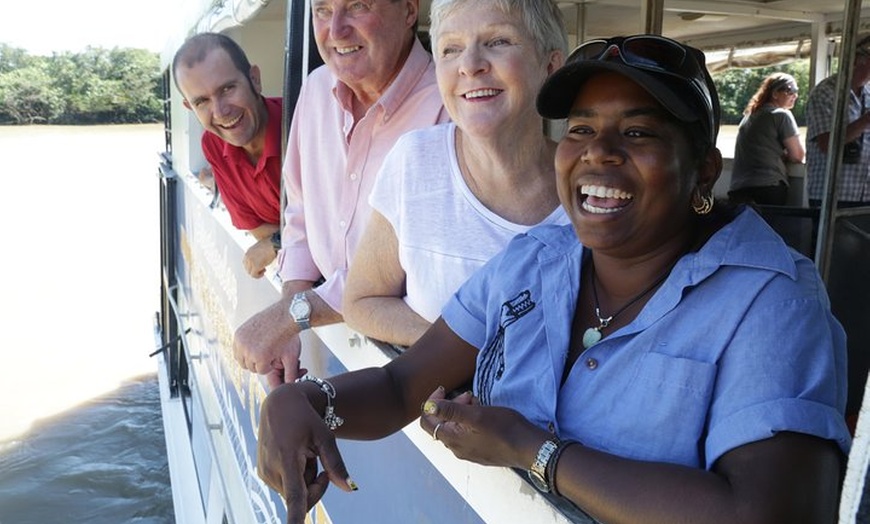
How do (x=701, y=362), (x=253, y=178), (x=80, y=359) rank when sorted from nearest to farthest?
(x=701, y=362), (x=253, y=178), (x=80, y=359)

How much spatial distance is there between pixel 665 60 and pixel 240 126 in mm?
2229

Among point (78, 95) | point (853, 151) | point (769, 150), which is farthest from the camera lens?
point (78, 95)

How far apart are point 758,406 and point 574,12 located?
5.25m

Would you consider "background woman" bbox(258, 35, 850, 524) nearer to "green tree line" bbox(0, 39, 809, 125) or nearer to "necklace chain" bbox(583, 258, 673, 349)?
"necklace chain" bbox(583, 258, 673, 349)

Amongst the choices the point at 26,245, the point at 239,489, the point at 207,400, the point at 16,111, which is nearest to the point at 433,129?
the point at 239,489

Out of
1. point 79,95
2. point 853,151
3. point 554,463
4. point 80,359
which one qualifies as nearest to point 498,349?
point 554,463

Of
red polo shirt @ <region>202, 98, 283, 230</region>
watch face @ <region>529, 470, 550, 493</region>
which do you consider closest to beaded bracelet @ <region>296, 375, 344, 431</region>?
watch face @ <region>529, 470, 550, 493</region>

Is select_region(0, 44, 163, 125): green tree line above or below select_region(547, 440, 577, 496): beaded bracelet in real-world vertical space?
above

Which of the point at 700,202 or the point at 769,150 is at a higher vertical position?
the point at 769,150

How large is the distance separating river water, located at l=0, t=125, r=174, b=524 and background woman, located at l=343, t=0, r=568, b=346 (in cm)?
635

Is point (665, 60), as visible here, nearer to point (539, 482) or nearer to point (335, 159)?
point (539, 482)

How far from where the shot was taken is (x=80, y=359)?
Answer: 440 inches

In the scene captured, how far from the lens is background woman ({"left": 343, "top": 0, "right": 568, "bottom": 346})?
5.00 feet

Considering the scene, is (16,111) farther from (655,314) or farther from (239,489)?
(655,314)
